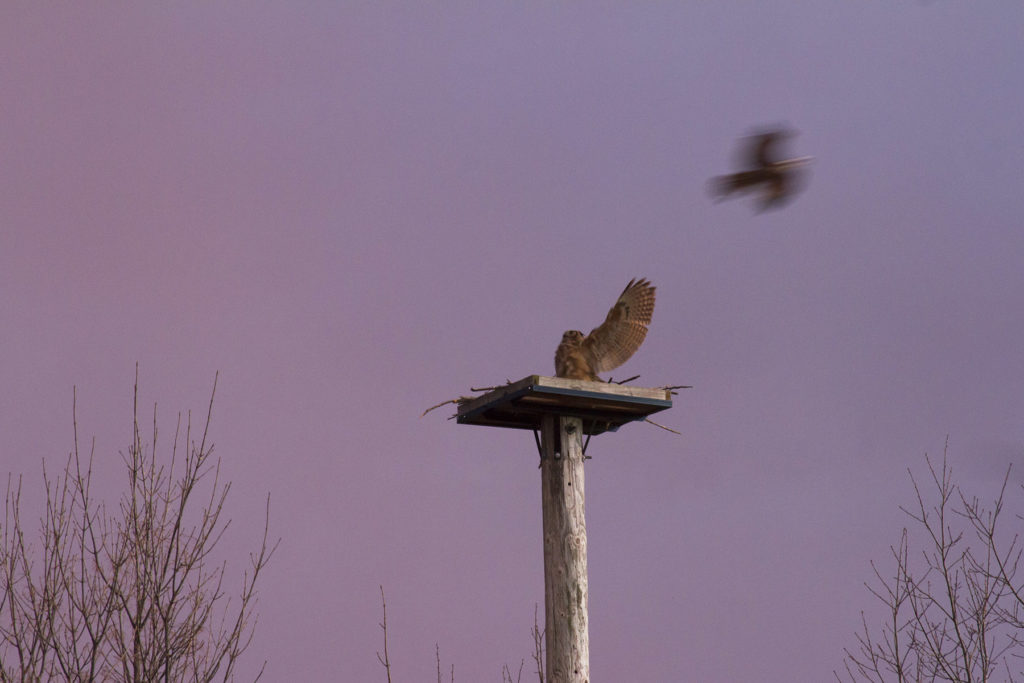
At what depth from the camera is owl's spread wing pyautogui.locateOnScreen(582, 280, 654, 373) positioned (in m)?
7.50

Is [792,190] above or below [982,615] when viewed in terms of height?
below

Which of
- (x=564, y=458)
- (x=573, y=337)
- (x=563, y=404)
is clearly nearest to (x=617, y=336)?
(x=573, y=337)

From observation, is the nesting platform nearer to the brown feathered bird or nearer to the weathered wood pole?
the weathered wood pole

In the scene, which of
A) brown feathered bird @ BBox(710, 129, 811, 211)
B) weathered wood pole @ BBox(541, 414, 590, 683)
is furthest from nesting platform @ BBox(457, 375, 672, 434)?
brown feathered bird @ BBox(710, 129, 811, 211)

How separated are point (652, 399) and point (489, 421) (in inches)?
50.5

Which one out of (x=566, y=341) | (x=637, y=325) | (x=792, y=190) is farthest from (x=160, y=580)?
(x=792, y=190)

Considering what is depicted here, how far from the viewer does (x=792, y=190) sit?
1.54 metres

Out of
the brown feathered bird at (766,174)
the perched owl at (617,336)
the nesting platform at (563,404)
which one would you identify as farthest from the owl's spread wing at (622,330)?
the brown feathered bird at (766,174)

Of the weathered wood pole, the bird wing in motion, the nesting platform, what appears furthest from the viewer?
the nesting platform

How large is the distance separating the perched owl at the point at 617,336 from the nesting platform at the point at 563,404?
8.4 inches

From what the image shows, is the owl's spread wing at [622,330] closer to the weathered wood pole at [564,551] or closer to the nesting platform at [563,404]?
the nesting platform at [563,404]

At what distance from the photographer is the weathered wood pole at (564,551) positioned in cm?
700

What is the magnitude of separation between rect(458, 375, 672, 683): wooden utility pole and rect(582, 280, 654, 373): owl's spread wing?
25 centimetres

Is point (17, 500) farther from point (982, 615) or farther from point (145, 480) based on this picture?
point (982, 615)
